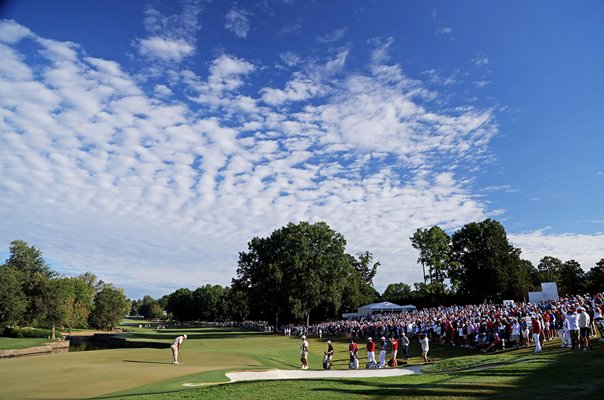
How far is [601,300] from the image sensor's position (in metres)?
25.9

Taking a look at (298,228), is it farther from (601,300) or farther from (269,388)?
(269,388)

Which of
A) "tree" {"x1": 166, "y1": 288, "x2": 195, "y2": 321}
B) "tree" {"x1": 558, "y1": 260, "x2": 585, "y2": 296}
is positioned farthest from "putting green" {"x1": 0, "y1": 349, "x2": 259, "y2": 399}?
"tree" {"x1": 166, "y1": 288, "x2": 195, "y2": 321}

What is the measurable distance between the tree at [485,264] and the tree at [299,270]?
21530 mm

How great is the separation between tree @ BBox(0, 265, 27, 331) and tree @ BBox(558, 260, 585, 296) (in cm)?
8717

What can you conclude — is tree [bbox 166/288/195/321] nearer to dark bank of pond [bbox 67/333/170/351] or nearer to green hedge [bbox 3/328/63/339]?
green hedge [bbox 3/328/63/339]

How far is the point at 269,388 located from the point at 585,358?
1240 centimetres

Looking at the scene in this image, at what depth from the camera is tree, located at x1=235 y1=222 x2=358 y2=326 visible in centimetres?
6612

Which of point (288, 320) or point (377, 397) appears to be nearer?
point (377, 397)

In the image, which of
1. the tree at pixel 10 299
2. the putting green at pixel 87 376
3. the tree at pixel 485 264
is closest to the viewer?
the putting green at pixel 87 376

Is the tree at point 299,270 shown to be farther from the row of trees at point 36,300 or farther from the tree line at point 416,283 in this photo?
the row of trees at point 36,300

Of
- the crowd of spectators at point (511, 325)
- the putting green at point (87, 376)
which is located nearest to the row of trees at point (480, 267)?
the crowd of spectators at point (511, 325)

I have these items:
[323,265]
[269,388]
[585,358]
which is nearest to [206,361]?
[269,388]

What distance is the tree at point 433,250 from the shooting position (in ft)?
243

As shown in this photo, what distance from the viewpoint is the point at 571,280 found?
77.9 meters
